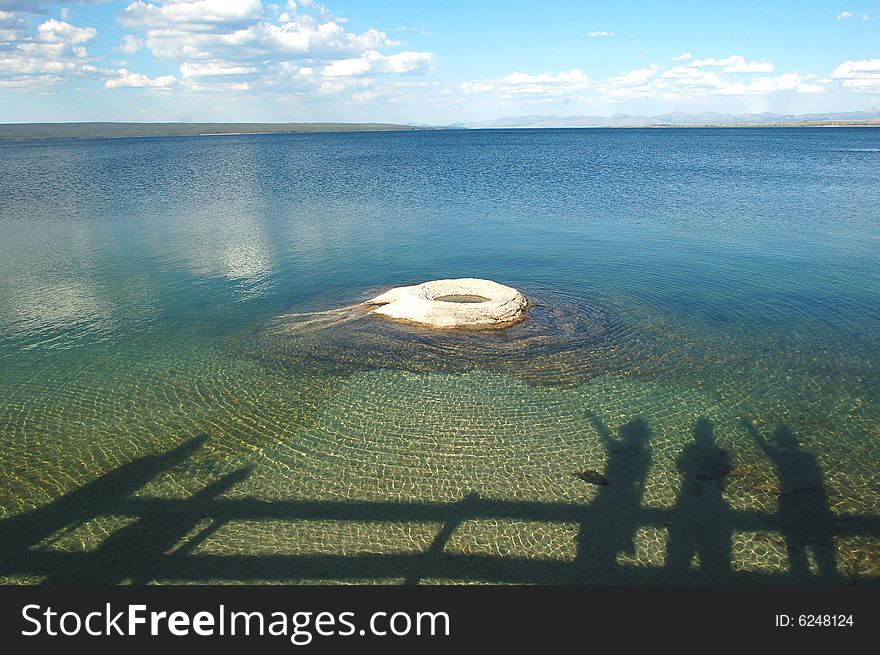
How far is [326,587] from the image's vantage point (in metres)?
9.34

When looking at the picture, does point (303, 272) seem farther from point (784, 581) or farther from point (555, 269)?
point (784, 581)

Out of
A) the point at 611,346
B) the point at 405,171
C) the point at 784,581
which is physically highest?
the point at 405,171

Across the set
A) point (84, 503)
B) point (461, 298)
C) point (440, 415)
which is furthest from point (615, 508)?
point (461, 298)

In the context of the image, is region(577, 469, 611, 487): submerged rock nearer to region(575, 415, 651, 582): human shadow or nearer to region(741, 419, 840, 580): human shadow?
region(575, 415, 651, 582): human shadow

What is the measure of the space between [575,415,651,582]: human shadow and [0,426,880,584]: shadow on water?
25 millimetres

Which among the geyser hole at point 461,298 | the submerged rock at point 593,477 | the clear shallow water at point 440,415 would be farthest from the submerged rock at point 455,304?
the submerged rock at point 593,477

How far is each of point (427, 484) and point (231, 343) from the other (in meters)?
11.5

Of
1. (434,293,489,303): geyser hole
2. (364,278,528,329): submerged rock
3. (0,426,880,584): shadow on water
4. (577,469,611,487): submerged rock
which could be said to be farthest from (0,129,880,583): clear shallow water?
(434,293,489,303): geyser hole

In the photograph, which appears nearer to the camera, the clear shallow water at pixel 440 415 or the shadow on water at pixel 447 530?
the shadow on water at pixel 447 530

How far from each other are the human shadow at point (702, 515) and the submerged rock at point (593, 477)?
1.59 metres

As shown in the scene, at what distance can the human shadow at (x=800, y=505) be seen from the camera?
9898mm

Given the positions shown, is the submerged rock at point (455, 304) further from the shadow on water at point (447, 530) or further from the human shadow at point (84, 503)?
the human shadow at point (84, 503)

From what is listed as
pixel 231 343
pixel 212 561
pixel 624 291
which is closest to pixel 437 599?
pixel 212 561

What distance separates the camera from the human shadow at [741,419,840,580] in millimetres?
9898
